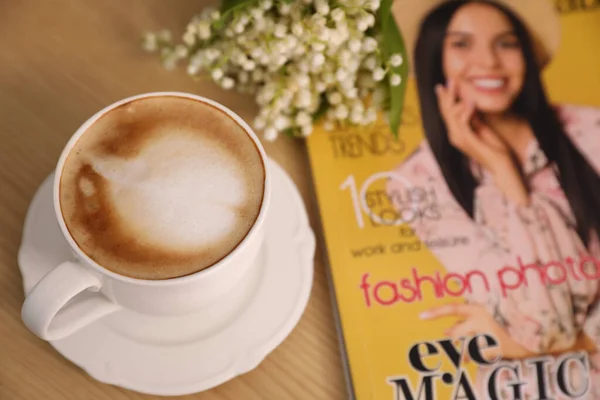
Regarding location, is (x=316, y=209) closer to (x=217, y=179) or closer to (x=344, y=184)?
(x=344, y=184)

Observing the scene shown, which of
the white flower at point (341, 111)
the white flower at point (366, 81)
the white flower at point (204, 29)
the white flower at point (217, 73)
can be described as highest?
the white flower at point (204, 29)

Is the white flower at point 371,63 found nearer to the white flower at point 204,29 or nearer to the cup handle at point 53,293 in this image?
the white flower at point 204,29

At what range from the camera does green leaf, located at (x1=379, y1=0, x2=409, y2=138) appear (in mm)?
519

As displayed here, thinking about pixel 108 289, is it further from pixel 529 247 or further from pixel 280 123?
pixel 529 247

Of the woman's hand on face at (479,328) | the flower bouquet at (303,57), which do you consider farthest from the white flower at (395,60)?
the woman's hand on face at (479,328)

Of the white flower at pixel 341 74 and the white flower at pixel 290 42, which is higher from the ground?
the white flower at pixel 290 42

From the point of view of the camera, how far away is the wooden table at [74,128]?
0.45m

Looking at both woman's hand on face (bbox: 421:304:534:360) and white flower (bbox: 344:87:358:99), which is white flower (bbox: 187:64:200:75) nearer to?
white flower (bbox: 344:87:358:99)

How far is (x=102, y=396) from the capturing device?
45cm

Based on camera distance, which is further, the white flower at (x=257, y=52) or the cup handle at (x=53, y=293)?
the white flower at (x=257, y=52)

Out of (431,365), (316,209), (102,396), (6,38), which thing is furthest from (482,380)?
(6,38)

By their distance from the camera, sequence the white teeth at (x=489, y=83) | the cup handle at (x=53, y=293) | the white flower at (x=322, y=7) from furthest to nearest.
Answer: the white teeth at (x=489, y=83) → the white flower at (x=322, y=7) → the cup handle at (x=53, y=293)

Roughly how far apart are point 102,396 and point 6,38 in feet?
1.17

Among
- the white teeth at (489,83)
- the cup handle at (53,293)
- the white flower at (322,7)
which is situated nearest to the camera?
the cup handle at (53,293)
